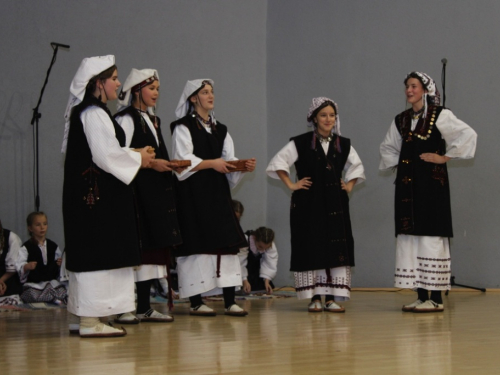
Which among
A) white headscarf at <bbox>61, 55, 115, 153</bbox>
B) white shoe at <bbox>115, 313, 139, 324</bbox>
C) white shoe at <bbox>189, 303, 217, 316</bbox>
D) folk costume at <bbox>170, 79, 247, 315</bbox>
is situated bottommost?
white shoe at <bbox>189, 303, 217, 316</bbox>

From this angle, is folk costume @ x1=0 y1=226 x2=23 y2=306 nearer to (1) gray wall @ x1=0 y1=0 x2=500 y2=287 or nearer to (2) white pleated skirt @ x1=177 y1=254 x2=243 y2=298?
(1) gray wall @ x1=0 y1=0 x2=500 y2=287

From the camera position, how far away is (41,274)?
265 inches

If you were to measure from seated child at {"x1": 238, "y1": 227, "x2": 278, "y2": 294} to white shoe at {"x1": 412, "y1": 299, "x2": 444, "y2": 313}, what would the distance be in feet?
6.64

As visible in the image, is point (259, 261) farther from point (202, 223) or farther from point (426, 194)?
point (426, 194)

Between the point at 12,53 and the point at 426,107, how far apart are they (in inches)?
167

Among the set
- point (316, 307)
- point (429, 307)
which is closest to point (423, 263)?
point (429, 307)

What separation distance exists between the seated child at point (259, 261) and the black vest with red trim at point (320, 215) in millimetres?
1524

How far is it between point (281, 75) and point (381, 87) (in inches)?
48.4

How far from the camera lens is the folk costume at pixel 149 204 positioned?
4.86m

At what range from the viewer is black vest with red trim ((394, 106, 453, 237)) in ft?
17.5

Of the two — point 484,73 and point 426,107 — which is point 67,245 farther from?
point 484,73

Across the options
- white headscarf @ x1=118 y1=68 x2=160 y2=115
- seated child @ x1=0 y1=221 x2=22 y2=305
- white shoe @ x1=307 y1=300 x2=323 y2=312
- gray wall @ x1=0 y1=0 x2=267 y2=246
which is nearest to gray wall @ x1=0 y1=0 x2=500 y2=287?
gray wall @ x1=0 y1=0 x2=267 y2=246

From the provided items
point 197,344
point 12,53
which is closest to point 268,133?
point 12,53

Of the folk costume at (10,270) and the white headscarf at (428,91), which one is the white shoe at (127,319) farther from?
the white headscarf at (428,91)
